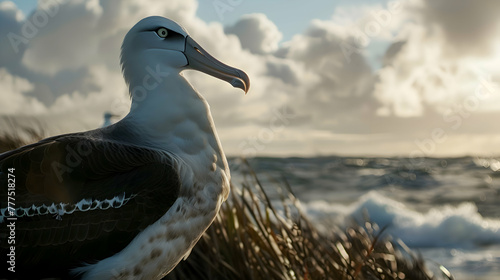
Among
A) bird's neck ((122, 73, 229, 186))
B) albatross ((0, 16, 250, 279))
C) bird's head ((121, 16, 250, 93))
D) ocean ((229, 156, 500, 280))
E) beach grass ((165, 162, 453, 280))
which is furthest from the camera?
ocean ((229, 156, 500, 280))

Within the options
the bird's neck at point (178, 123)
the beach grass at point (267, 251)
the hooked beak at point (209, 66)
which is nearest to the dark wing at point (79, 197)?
the bird's neck at point (178, 123)

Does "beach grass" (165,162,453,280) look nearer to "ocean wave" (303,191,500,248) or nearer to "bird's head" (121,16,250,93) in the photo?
"bird's head" (121,16,250,93)

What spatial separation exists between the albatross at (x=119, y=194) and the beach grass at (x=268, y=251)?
0.74 meters

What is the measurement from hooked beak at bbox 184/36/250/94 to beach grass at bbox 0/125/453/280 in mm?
792

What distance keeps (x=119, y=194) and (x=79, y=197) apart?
0.65 feet

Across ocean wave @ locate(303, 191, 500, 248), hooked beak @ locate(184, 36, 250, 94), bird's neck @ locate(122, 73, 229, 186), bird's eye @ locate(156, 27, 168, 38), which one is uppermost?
bird's eye @ locate(156, 27, 168, 38)

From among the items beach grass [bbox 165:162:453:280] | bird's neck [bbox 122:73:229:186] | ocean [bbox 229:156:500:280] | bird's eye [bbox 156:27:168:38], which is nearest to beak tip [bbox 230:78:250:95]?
bird's neck [bbox 122:73:229:186]

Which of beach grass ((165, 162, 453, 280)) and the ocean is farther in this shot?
the ocean

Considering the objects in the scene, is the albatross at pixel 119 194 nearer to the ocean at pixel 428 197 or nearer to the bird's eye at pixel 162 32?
the bird's eye at pixel 162 32

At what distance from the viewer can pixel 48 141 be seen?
2.87 metres

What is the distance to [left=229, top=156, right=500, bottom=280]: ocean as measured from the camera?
11.5m

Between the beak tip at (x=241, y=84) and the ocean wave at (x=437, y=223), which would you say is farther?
the ocean wave at (x=437, y=223)

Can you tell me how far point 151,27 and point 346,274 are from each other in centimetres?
181

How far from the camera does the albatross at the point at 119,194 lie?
2613 millimetres
